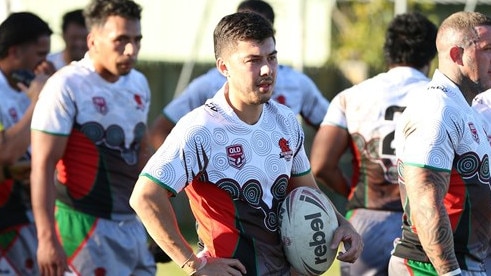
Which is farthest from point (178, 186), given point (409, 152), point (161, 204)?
point (409, 152)

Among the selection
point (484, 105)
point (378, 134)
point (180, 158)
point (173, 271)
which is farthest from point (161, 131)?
point (173, 271)

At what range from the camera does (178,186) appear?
5656 millimetres

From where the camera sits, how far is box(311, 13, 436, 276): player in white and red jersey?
790cm

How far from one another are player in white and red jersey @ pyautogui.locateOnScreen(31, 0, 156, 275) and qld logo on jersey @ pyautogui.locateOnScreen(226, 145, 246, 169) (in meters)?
1.88

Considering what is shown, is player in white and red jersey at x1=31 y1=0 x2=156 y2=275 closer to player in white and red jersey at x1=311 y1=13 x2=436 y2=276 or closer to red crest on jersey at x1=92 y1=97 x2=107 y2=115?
red crest on jersey at x1=92 y1=97 x2=107 y2=115

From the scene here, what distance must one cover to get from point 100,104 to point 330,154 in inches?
64.9

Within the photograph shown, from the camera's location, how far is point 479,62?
617cm

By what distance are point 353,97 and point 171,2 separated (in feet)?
47.4

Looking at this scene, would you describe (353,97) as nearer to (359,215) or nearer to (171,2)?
(359,215)

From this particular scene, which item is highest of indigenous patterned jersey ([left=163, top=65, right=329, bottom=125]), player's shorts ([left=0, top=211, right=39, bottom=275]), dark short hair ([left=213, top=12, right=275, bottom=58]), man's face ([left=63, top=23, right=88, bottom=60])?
dark short hair ([left=213, top=12, right=275, bottom=58])

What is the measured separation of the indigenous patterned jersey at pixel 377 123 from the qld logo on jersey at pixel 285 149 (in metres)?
1.96

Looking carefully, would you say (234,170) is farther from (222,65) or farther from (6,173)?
(6,173)

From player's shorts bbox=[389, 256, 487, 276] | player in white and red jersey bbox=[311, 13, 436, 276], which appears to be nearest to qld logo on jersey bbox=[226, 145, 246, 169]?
player's shorts bbox=[389, 256, 487, 276]

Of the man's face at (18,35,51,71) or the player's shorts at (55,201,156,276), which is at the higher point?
the man's face at (18,35,51,71)
